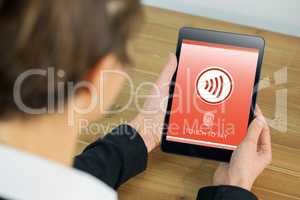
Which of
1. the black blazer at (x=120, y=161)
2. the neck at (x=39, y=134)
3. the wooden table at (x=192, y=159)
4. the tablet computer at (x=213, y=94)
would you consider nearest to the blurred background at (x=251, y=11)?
the wooden table at (x=192, y=159)

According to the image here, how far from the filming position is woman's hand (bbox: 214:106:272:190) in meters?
0.67

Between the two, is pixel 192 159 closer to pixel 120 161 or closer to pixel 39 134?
pixel 120 161

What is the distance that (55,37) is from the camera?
355 millimetres

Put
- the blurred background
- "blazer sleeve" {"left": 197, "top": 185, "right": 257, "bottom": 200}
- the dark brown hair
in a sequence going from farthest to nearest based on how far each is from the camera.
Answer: the blurred background → "blazer sleeve" {"left": 197, "top": 185, "right": 257, "bottom": 200} → the dark brown hair

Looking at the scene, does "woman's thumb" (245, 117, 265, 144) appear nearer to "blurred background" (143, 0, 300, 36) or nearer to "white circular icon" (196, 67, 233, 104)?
"white circular icon" (196, 67, 233, 104)

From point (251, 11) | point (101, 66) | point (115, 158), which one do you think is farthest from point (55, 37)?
point (251, 11)

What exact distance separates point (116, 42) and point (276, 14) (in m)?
0.58

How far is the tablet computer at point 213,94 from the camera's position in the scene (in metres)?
0.72

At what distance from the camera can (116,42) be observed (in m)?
0.40

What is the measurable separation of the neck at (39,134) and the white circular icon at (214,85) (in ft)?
0.98

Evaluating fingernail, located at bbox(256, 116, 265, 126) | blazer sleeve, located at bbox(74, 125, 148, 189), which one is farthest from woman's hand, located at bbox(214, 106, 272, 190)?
blazer sleeve, located at bbox(74, 125, 148, 189)

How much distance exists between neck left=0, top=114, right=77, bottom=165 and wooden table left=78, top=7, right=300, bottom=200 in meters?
0.18

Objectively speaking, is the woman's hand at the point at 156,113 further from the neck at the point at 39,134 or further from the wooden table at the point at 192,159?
the neck at the point at 39,134

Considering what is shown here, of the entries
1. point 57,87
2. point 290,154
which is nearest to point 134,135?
point 290,154
